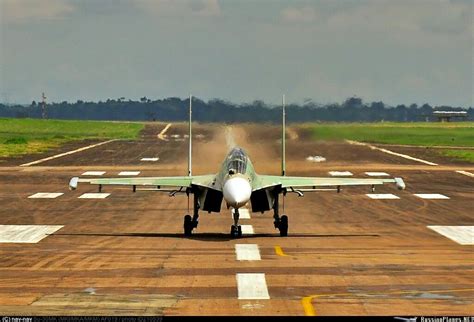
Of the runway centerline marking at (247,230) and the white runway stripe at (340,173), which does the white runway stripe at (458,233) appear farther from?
the white runway stripe at (340,173)

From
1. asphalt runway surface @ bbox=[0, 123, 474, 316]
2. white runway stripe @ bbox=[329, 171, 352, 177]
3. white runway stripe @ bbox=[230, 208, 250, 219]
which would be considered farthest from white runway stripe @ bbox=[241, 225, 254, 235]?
white runway stripe @ bbox=[329, 171, 352, 177]

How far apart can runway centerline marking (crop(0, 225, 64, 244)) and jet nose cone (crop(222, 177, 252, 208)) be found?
380 inches

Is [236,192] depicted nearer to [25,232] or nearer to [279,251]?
[279,251]

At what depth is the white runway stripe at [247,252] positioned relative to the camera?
1661 inches

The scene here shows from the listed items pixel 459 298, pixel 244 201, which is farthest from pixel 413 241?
pixel 459 298

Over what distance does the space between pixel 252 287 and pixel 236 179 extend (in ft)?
38.7

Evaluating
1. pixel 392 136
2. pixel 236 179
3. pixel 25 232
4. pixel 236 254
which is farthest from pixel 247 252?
pixel 392 136

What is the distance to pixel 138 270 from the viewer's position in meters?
38.9

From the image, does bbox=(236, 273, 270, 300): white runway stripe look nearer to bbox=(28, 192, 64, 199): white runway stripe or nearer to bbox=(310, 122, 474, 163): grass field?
bbox=(28, 192, 64, 199): white runway stripe

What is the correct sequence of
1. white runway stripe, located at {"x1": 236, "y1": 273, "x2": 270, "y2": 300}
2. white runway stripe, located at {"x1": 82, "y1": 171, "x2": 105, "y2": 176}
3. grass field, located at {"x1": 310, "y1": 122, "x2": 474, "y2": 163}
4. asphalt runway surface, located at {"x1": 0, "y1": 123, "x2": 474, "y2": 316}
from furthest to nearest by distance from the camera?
white runway stripe, located at {"x1": 82, "y1": 171, "x2": 105, "y2": 176}
grass field, located at {"x1": 310, "y1": 122, "x2": 474, "y2": 163}
white runway stripe, located at {"x1": 236, "y1": 273, "x2": 270, "y2": 300}
asphalt runway surface, located at {"x1": 0, "y1": 123, "x2": 474, "y2": 316}

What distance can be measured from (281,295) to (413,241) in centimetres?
1803

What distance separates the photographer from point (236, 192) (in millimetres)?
44781

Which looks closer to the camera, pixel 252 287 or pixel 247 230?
pixel 252 287

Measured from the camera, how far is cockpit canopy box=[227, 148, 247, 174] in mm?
46906
